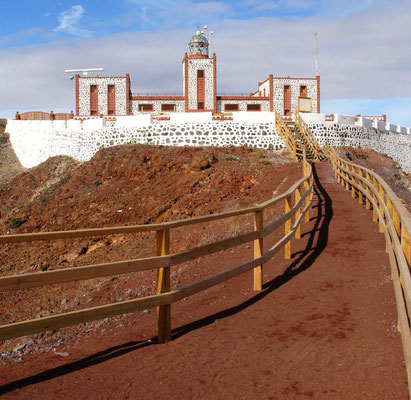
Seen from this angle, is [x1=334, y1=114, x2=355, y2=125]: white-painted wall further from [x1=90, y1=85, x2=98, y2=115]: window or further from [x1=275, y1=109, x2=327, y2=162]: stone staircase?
[x1=90, y1=85, x2=98, y2=115]: window

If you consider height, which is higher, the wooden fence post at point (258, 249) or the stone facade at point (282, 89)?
the stone facade at point (282, 89)

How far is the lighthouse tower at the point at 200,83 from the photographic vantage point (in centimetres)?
3916

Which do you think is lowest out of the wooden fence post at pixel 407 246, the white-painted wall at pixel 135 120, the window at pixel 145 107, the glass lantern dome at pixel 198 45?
the wooden fence post at pixel 407 246

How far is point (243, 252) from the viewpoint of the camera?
9164mm

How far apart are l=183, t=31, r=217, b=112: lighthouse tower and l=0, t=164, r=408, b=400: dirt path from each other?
110ft

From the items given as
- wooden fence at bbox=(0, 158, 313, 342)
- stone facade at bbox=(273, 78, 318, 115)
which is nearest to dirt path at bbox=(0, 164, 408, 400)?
wooden fence at bbox=(0, 158, 313, 342)

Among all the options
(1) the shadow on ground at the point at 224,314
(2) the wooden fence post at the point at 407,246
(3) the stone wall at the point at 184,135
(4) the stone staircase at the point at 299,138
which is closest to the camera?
(1) the shadow on ground at the point at 224,314

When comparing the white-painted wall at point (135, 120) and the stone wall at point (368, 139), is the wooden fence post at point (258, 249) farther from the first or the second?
the stone wall at point (368, 139)

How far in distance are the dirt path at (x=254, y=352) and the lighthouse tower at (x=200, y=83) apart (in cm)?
3347

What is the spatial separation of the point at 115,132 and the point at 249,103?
16125 mm

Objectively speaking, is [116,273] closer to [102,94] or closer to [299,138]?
[299,138]

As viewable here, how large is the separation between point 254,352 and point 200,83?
36.8 metres

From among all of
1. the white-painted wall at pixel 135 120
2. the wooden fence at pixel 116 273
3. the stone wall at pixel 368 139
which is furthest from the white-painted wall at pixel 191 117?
the wooden fence at pixel 116 273

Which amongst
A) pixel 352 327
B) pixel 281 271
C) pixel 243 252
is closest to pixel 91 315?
pixel 352 327
